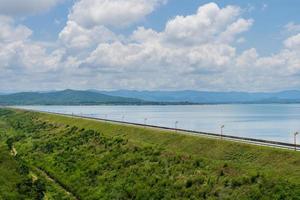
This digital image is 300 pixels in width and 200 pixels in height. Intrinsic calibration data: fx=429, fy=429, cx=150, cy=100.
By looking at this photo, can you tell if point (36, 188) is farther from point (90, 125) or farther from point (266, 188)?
point (90, 125)

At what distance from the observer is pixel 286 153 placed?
46.6 metres

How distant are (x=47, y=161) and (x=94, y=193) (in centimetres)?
2453

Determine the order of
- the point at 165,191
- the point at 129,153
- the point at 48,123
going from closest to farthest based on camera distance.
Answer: the point at 165,191 → the point at 129,153 → the point at 48,123

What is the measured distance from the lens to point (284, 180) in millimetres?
39344

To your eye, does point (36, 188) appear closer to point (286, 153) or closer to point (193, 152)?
point (193, 152)

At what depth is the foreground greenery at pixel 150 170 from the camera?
41.8 metres

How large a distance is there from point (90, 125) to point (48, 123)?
3321 centimetres

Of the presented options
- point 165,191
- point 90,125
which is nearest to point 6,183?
point 165,191

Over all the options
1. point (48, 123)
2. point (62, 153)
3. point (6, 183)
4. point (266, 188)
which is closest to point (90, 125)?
point (62, 153)

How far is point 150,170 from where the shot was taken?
52938 millimetres

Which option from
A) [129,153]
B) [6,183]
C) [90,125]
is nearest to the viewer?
[6,183]

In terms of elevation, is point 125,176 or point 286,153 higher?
point 286,153

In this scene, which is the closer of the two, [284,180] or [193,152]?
[284,180]

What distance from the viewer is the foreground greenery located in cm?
4178
